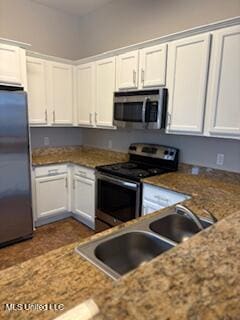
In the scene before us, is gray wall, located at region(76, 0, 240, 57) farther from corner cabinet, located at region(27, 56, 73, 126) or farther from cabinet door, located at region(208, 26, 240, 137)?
corner cabinet, located at region(27, 56, 73, 126)

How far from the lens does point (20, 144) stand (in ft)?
8.66

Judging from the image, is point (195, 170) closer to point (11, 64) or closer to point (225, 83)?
point (225, 83)

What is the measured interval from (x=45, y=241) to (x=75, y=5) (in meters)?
3.38

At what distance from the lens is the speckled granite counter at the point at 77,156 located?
3.16 m

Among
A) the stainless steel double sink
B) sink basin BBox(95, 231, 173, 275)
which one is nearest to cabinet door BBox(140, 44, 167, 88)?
the stainless steel double sink

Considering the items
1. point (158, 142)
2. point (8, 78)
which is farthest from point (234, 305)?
point (8, 78)

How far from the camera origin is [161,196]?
2205 millimetres

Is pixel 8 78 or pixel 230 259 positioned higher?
pixel 8 78

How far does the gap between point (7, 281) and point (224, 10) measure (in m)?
2.77

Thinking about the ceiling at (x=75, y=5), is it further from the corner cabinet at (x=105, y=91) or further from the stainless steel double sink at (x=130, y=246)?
the stainless steel double sink at (x=130, y=246)

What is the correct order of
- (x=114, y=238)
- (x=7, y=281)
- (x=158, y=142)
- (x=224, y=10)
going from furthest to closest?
(x=158, y=142)
(x=224, y=10)
(x=114, y=238)
(x=7, y=281)

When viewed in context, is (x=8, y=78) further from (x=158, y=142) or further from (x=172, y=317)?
(x=172, y=317)

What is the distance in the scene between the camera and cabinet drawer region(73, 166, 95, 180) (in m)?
3.01

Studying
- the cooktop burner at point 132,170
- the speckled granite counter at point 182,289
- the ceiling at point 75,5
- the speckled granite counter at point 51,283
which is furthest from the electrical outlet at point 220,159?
the ceiling at point 75,5
